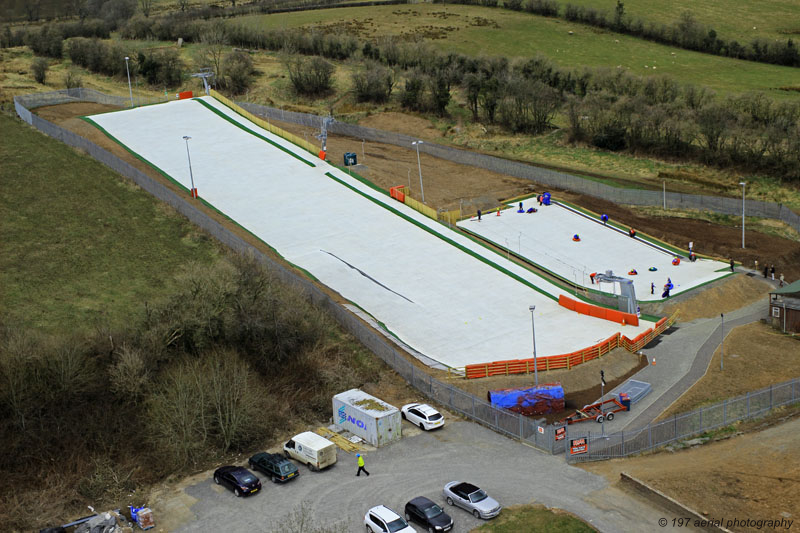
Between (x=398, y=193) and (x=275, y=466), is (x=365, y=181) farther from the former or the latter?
(x=275, y=466)

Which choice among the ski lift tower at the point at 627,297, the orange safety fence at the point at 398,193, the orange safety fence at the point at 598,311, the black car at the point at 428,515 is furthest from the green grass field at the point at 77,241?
A: the ski lift tower at the point at 627,297

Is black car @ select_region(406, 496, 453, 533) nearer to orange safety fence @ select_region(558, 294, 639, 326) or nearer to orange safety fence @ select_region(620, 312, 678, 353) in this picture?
orange safety fence @ select_region(620, 312, 678, 353)

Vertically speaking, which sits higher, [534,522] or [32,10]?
[32,10]

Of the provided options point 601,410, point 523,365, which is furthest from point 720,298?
point 601,410

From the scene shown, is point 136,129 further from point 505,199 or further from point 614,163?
point 614,163

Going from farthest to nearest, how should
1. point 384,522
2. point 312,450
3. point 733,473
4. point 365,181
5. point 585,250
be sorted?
point 365,181 → point 585,250 → point 312,450 → point 733,473 → point 384,522

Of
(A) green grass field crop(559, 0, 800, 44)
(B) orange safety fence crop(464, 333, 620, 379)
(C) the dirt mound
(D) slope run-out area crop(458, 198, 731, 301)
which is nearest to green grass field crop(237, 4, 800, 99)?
(A) green grass field crop(559, 0, 800, 44)
